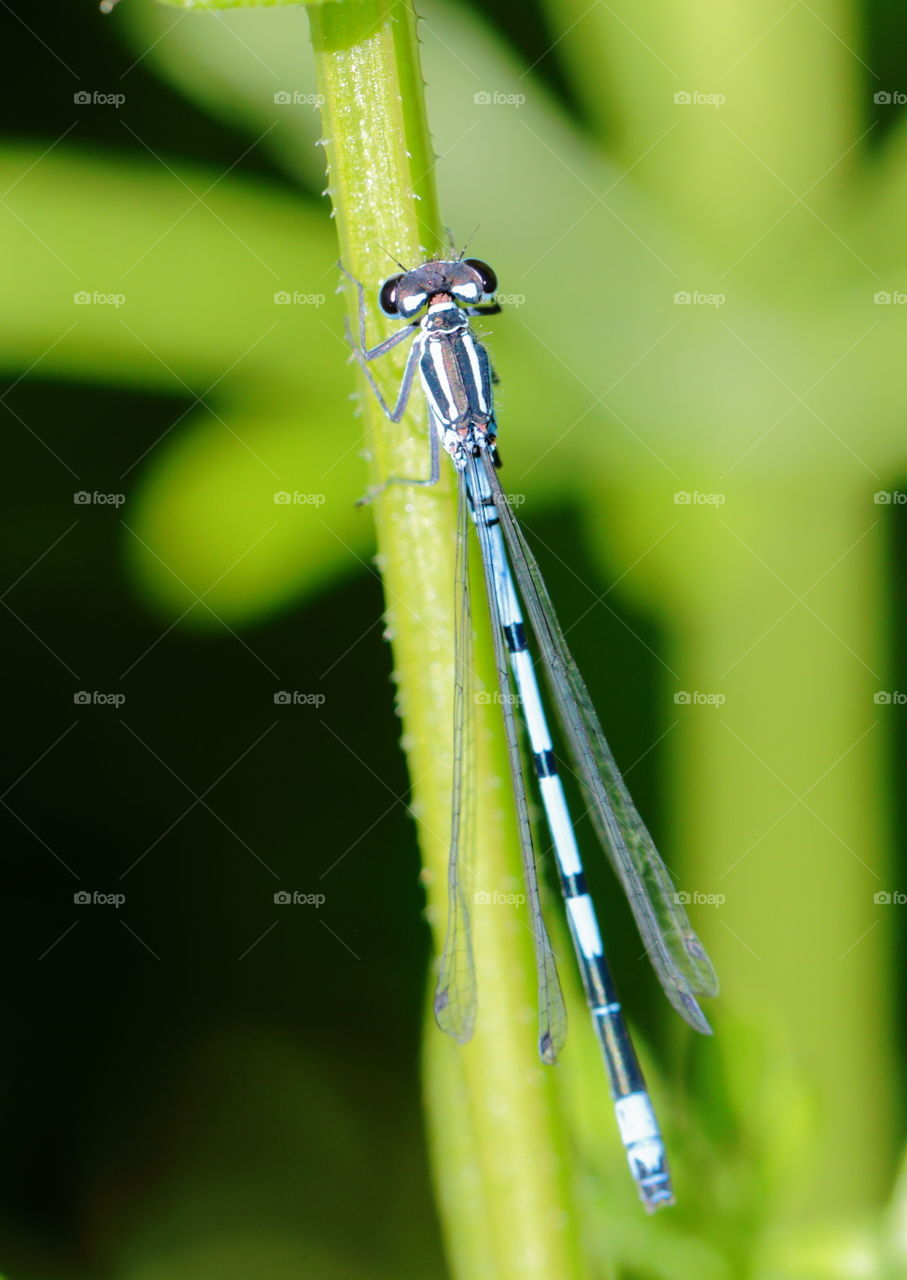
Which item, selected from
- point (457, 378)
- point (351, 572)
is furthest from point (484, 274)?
point (351, 572)

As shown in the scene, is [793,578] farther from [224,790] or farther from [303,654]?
[224,790]
